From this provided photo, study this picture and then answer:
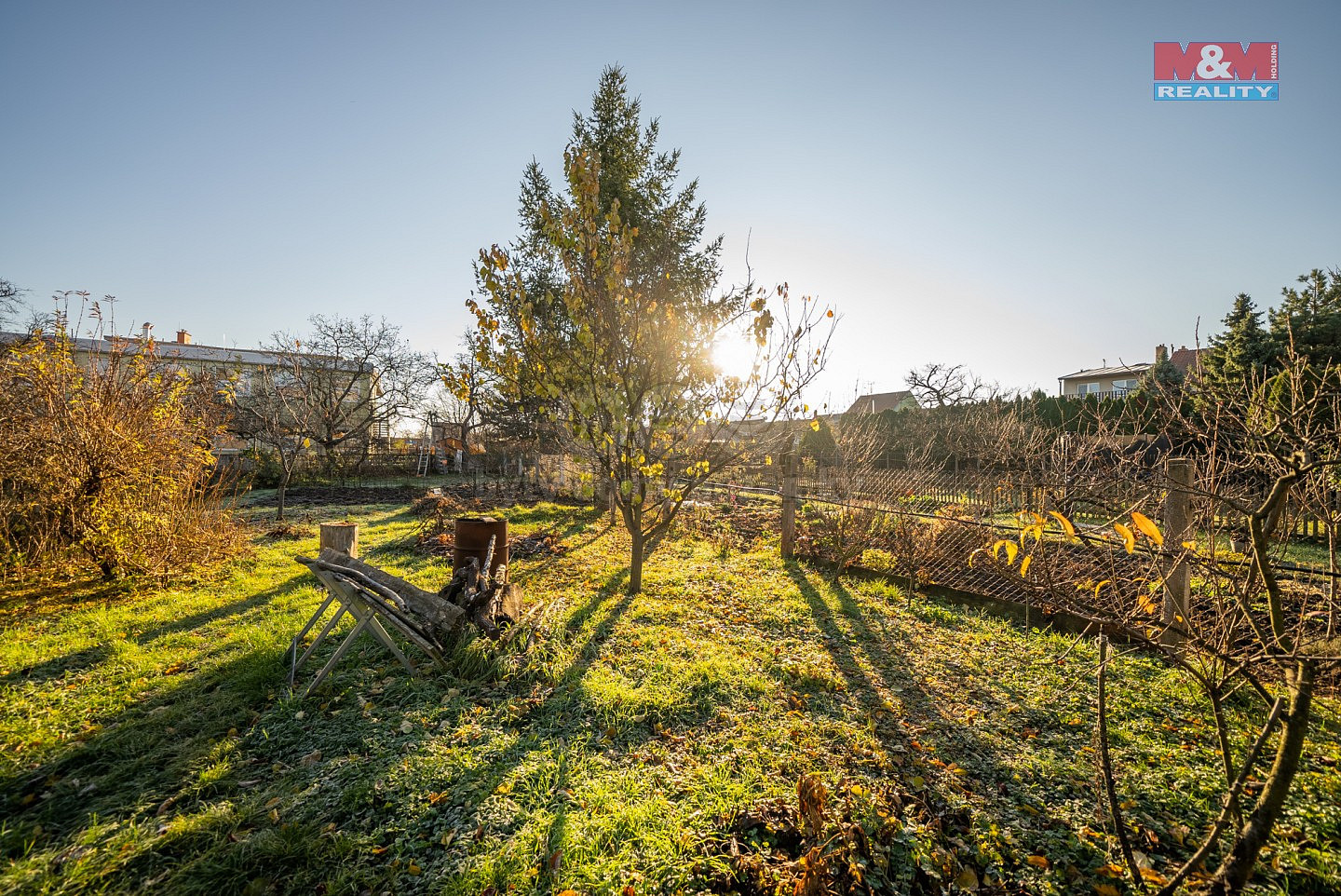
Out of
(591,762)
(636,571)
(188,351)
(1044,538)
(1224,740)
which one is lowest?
(591,762)

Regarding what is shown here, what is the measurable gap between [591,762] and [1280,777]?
9.27ft

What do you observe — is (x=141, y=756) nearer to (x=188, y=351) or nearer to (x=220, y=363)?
(x=220, y=363)

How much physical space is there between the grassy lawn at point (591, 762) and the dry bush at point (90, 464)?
2.82ft

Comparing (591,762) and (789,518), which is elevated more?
(789,518)

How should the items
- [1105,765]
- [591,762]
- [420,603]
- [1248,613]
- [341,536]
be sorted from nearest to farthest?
[1105,765], [1248,613], [591,762], [420,603], [341,536]

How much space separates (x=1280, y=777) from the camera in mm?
1655

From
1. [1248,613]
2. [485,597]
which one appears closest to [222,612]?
[485,597]

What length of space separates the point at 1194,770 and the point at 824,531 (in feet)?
17.8

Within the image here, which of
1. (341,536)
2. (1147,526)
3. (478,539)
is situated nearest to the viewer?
(1147,526)

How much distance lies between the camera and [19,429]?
200 inches

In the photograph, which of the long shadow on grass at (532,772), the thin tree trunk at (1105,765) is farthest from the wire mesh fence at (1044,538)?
the long shadow on grass at (532,772)

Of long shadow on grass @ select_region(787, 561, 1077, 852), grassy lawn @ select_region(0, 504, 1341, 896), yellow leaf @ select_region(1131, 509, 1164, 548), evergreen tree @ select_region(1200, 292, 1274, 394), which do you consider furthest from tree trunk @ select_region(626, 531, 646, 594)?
evergreen tree @ select_region(1200, 292, 1274, 394)

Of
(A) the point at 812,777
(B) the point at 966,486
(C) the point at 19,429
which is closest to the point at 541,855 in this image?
(A) the point at 812,777

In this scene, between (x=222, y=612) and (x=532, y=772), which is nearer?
(x=532, y=772)
